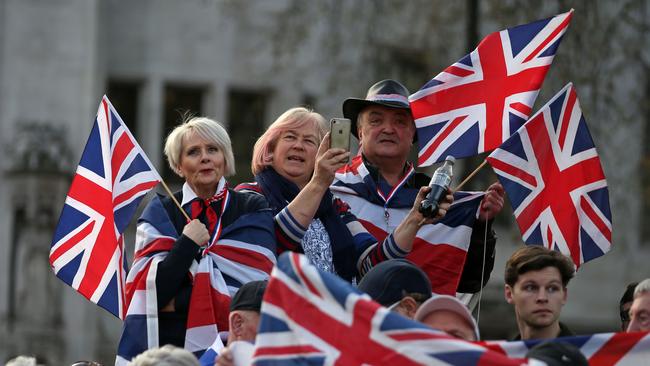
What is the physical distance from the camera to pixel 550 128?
10.0m

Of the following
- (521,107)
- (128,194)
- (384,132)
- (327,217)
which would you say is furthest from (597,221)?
(128,194)

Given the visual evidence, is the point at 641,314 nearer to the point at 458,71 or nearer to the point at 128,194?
the point at 458,71

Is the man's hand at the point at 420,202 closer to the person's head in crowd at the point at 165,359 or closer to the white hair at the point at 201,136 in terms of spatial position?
the white hair at the point at 201,136

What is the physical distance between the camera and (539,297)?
8062mm

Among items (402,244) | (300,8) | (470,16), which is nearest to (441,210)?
(402,244)

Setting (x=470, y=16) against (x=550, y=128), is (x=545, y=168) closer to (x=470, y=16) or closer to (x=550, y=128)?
(x=550, y=128)

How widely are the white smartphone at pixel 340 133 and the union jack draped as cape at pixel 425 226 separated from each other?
93 centimetres

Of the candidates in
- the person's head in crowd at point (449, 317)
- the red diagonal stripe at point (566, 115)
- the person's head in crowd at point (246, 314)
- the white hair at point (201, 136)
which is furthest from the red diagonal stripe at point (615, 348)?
the red diagonal stripe at point (566, 115)

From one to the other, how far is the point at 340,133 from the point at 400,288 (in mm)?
1364

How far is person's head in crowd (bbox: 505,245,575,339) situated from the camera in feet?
26.4

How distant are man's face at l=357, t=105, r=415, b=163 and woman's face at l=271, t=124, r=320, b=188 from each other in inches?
20.3

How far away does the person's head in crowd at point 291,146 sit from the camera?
29.8ft

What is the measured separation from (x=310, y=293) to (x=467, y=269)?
3.10 m

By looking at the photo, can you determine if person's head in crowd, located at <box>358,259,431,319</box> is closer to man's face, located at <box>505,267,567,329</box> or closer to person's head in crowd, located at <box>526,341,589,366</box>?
man's face, located at <box>505,267,567,329</box>
